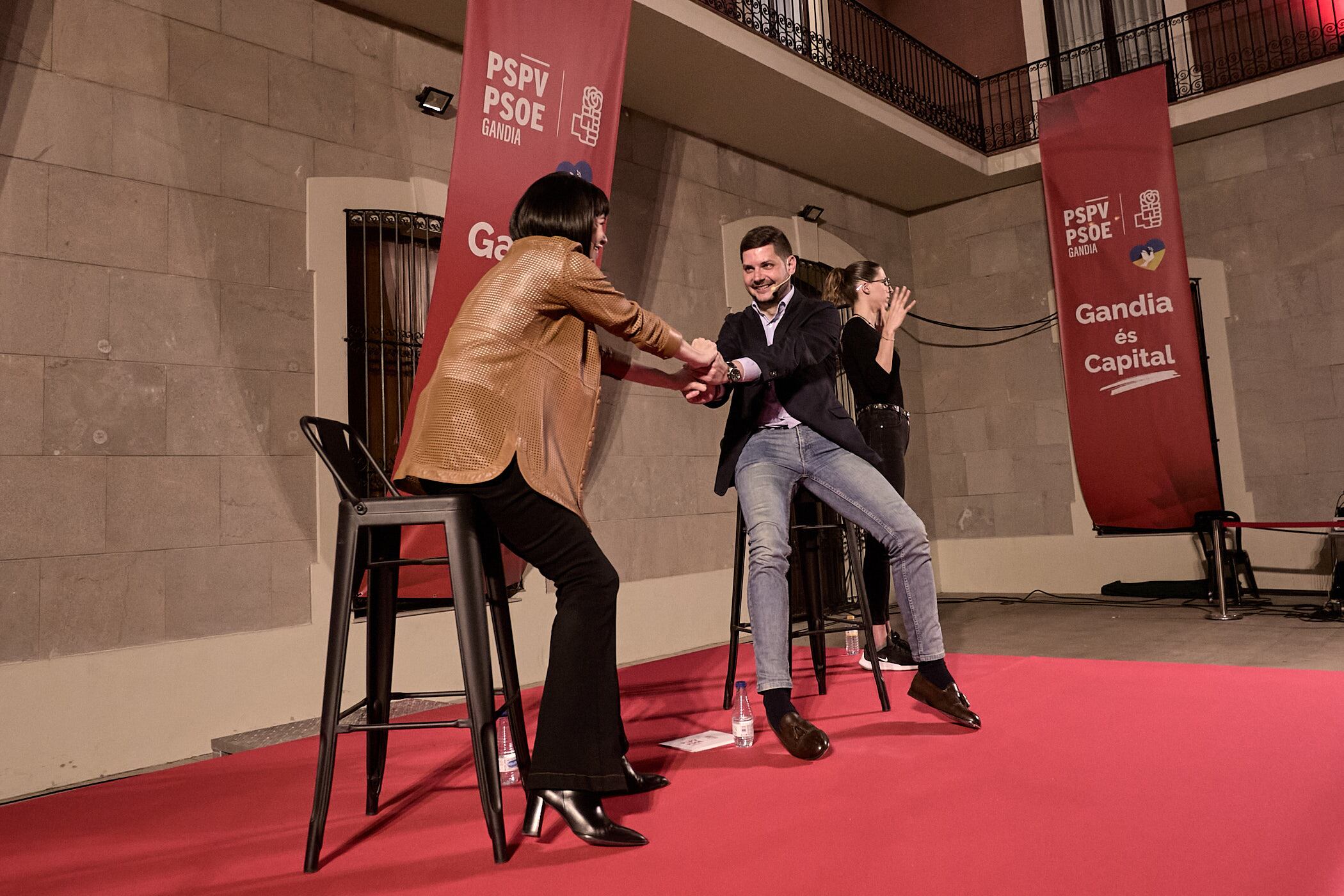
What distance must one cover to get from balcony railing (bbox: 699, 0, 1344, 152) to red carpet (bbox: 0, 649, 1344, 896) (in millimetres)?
5265

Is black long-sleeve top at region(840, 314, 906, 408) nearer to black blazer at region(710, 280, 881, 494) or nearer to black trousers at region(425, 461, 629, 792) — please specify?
black blazer at region(710, 280, 881, 494)

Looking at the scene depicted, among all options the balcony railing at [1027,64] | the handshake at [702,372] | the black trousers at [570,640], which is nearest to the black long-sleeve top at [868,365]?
the handshake at [702,372]

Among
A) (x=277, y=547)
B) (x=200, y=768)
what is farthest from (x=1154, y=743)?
(x=277, y=547)

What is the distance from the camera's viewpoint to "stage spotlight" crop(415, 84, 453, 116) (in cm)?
504

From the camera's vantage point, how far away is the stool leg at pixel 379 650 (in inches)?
85.9

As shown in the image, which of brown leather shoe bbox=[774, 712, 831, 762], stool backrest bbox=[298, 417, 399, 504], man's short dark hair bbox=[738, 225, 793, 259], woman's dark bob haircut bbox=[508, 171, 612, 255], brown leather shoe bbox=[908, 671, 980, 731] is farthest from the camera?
man's short dark hair bbox=[738, 225, 793, 259]

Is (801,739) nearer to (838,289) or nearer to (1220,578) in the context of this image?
(838,289)

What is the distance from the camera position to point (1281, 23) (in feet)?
25.7

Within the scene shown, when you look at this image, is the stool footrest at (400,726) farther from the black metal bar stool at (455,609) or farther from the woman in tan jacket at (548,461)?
the woman in tan jacket at (548,461)

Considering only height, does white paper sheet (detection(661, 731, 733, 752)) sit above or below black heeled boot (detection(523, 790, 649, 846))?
below

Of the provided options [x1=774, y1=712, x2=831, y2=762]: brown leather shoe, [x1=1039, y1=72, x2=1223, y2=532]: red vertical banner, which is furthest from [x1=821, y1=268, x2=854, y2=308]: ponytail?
[x1=1039, y1=72, x2=1223, y2=532]: red vertical banner

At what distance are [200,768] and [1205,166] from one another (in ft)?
28.3

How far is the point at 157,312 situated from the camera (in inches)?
155

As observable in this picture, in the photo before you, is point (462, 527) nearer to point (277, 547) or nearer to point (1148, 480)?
point (277, 547)
